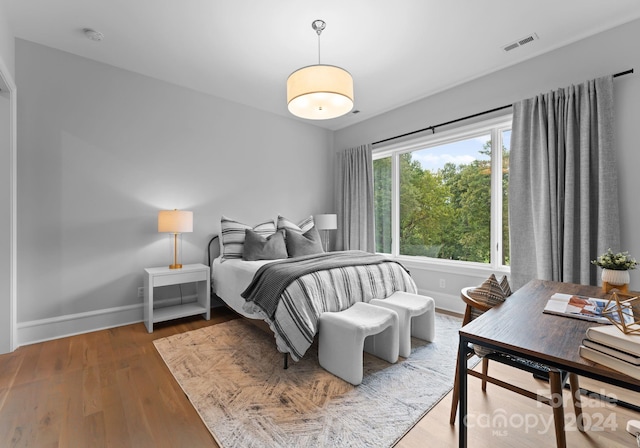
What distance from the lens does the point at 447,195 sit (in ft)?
12.9

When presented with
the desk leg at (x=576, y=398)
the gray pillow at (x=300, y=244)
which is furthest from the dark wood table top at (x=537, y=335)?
the gray pillow at (x=300, y=244)

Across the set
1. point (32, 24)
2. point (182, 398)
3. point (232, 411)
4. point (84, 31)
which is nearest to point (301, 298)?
point (232, 411)

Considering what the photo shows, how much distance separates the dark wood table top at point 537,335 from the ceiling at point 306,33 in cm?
233

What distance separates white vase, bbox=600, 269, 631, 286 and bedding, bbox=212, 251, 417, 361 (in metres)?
1.59

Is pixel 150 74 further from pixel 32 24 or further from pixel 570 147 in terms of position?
pixel 570 147

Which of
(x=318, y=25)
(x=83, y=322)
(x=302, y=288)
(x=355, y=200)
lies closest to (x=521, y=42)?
(x=318, y=25)

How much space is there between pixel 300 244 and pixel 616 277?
2.94 meters

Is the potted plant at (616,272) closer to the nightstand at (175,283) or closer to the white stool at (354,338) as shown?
the white stool at (354,338)

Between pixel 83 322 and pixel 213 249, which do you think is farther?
pixel 213 249

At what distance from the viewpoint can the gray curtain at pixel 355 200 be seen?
4707 millimetres

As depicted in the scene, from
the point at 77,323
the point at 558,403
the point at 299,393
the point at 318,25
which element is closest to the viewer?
the point at 558,403

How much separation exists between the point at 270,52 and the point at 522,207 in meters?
3.00

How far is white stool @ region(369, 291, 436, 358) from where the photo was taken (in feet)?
8.05

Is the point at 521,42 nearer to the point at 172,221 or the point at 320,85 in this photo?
the point at 320,85
